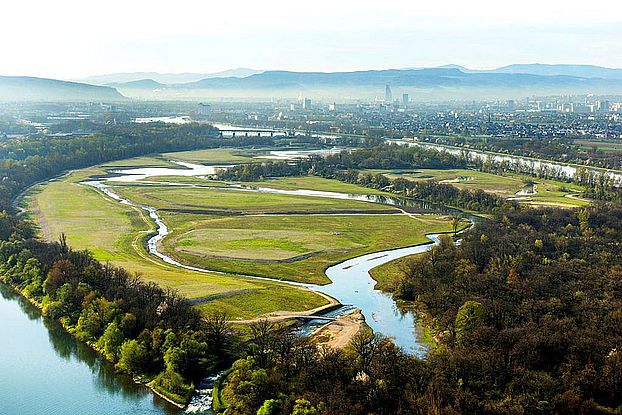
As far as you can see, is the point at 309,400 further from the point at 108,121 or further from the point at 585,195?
the point at 108,121

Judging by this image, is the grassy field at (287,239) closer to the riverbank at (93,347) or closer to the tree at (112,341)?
the riverbank at (93,347)

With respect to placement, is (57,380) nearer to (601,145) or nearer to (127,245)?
(127,245)

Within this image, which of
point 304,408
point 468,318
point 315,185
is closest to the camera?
point 304,408

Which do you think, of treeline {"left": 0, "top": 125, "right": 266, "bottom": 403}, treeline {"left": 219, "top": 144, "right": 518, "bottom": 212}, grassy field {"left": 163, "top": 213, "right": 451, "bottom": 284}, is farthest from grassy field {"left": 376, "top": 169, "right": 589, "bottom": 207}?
treeline {"left": 0, "top": 125, "right": 266, "bottom": 403}

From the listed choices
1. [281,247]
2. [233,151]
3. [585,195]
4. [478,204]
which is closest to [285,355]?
[281,247]

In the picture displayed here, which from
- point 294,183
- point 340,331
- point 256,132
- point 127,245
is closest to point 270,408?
point 340,331

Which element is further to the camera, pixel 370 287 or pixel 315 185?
pixel 315 185

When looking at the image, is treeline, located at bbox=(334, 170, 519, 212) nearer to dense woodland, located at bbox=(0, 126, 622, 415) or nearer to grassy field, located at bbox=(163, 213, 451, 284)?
grassy field, located at bbox=(163, 213, 451, 284)

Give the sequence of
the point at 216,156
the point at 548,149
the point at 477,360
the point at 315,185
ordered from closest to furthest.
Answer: the point at 477,360 → the point at 315,185 → the point at 216,156 → the point at 548,149
